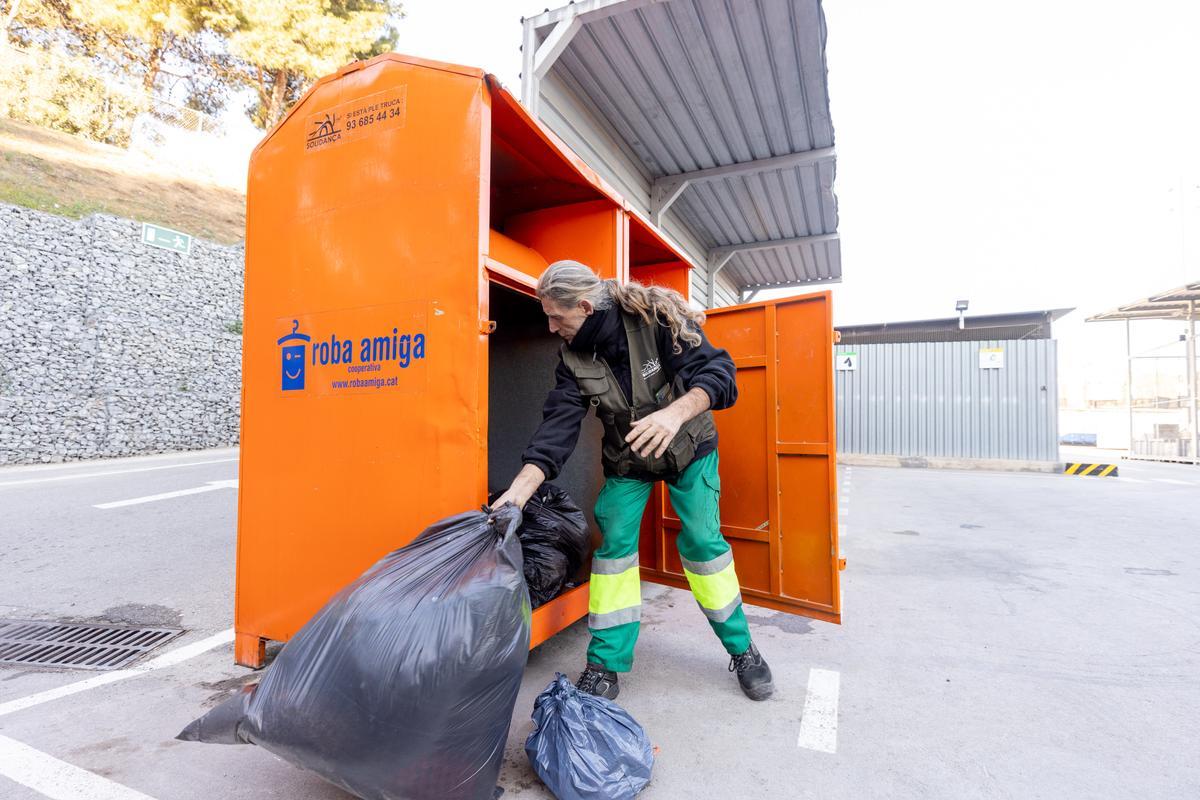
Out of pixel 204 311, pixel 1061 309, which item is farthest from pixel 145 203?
pixel 1061 309

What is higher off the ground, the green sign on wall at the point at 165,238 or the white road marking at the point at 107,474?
the green sign on wall at the point at 165,238

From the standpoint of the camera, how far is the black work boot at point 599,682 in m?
2.15

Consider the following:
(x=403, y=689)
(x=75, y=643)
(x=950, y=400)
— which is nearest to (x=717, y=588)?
(x=403, y=689)

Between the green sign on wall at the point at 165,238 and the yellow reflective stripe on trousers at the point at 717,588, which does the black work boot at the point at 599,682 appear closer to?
the yellow reflective stripe on trousers at the point at 717,588

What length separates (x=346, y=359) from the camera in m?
2.21

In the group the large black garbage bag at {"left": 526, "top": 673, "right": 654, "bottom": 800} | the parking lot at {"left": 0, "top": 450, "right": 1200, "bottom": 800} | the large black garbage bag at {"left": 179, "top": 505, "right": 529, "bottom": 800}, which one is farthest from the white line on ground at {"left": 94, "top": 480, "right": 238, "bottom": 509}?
the large black garbage bag at {"left": 526, "top": 673, "right": 654, "bottom": 800}

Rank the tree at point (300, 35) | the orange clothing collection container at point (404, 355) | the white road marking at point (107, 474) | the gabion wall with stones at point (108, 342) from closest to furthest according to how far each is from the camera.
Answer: the orange clothing collection container at point (404, 355)
the white road marking at point (107, 474)
the gabion wall with stones at point (108, 342)
the tree at point (300, 35)

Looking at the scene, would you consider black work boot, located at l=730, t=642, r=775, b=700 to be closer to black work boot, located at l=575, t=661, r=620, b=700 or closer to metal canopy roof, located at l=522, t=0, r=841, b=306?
black work boot, located at l=575, t=661, r=620, b=700

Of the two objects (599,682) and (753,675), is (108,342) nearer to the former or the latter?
(599,682)

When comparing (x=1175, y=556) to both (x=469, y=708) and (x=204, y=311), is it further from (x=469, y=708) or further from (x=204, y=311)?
(x=204, y=311)

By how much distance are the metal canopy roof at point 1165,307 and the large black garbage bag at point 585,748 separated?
16.4 meters

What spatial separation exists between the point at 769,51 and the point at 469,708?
451 centimetres

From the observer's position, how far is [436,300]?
81.0 inches

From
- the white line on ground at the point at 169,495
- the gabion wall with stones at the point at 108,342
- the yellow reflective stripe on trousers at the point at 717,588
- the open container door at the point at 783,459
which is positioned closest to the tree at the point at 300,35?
the gabion wall with stones at the point at 108,342
